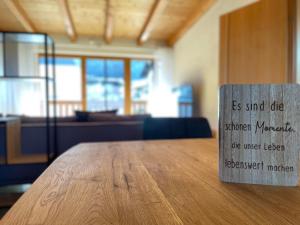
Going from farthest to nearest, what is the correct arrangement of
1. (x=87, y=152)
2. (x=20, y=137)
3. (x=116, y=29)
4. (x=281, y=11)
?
(x=116, y=29) < (x=20, y=137) < (x=281, y=11) < (x=87, y=152)

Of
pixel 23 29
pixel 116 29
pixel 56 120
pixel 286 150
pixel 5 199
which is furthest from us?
pixel 116 29

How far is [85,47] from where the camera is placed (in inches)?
215

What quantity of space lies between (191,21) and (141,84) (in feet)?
8.49

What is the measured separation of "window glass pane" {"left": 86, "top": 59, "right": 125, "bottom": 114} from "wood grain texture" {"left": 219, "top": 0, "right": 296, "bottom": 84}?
3.75 m

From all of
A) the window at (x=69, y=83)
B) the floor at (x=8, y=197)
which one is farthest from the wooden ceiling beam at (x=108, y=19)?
the floor at (x=8, y=197)

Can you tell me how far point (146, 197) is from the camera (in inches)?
19.6

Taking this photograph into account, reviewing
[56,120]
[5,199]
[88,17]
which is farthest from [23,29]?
[5,199]

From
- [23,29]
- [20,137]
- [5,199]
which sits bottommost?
[5,199]

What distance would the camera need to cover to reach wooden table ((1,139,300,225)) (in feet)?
1.35

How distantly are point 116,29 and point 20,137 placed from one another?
3187 mm

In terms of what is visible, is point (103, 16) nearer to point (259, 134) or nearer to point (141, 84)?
point (141, 84)

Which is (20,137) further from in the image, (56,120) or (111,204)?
(111,204)

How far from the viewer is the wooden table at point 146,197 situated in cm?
41

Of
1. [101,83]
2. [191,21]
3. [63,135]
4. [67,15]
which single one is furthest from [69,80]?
[63,135]
